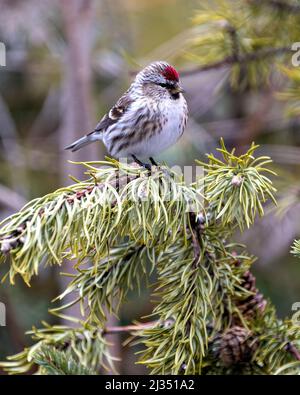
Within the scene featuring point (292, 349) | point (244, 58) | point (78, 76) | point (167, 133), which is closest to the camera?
point (292, 349)

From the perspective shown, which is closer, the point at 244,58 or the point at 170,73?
the point at 244,58

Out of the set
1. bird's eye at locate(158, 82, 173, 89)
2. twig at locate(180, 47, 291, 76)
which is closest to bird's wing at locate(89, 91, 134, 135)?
bird's eye at locate(158, 82, 173, 89)

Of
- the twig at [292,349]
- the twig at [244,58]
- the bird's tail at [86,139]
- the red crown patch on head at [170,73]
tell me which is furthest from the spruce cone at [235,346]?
the bird's tail at [86,139]

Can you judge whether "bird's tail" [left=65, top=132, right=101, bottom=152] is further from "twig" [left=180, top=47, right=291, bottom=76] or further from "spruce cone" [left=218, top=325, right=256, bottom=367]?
"spruce cone" [left=218, top=325, right=256, bottom=367]

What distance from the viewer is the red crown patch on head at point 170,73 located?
146 cm

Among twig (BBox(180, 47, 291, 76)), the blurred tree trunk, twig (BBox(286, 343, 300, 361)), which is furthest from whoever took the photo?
the blurred tree trunk

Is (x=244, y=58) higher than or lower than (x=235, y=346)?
higher

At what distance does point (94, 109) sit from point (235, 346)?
152cm

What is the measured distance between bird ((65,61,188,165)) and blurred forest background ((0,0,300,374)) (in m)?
0.14

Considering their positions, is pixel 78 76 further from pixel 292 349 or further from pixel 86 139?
pixel 292 349

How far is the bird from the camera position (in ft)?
4.83

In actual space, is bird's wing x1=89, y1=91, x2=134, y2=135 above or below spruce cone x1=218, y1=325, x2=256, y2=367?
above

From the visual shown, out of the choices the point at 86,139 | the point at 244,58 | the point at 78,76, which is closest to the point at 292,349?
the point at 244,58

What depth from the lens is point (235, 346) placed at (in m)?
0.88
